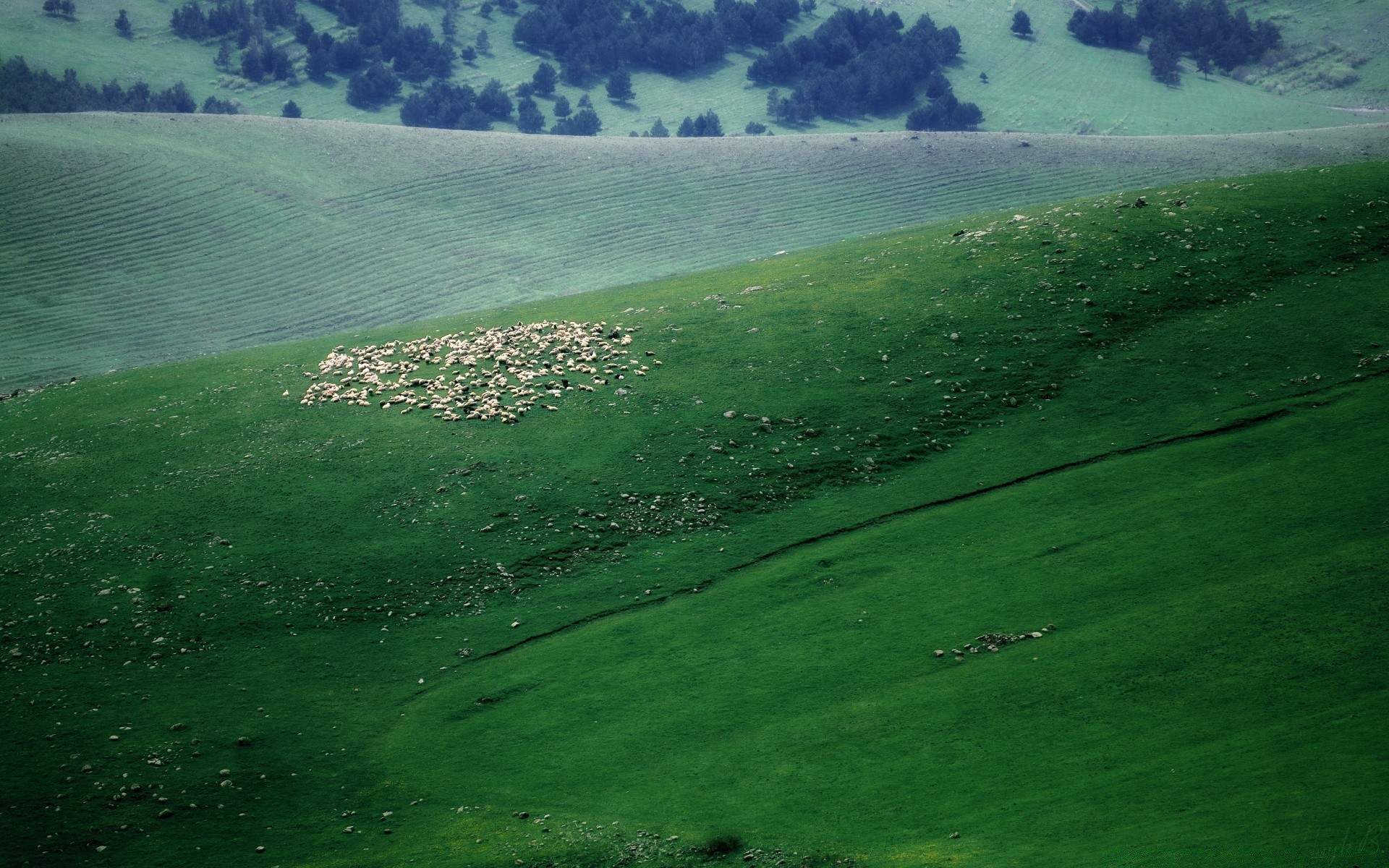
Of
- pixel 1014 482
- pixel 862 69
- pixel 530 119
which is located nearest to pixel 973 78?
pixel 862 69

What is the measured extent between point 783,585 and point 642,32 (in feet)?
530

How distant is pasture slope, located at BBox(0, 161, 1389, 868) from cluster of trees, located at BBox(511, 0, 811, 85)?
5411 inches

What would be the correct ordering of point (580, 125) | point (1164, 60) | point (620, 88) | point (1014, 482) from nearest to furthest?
point (1014, 482) < point (580, 125) < point (1164, 60) < point (620, 88)

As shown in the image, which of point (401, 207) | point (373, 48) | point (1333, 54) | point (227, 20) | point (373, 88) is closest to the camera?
point (401, 207)

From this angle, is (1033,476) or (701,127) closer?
(1033,476)

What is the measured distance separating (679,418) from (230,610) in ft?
49.4

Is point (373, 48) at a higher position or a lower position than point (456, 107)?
higher

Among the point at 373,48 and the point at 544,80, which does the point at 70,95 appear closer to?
the point at 373,48

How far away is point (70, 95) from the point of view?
417ft

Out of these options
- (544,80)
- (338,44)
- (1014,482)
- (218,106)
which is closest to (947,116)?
(544,80)

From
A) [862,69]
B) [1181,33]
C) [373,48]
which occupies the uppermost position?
[1181,33]

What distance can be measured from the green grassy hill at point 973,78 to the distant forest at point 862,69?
10.2 feet

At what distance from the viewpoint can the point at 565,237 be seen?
277 feet

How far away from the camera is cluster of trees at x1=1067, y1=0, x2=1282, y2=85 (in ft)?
512
